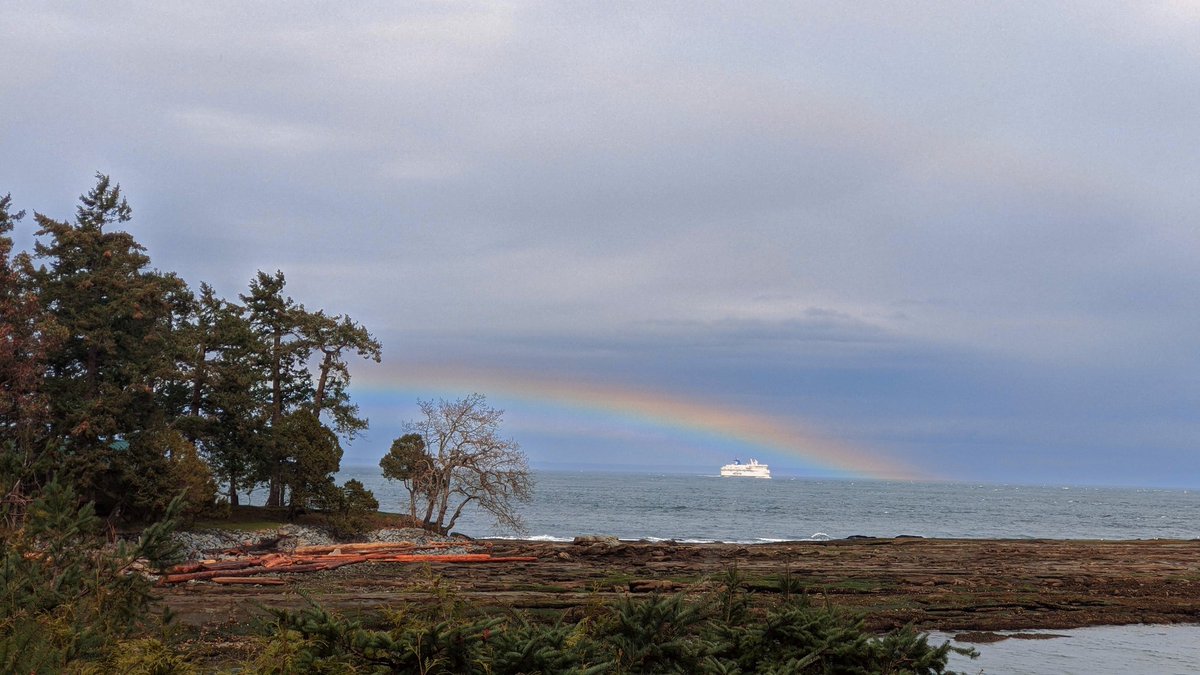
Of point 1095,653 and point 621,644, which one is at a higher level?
point 621,644

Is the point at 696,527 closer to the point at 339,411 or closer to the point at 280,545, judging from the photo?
the point at 339,411

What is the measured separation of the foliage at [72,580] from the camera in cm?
690

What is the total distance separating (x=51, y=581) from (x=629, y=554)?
26.5m

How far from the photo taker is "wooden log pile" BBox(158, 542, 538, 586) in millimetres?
24609

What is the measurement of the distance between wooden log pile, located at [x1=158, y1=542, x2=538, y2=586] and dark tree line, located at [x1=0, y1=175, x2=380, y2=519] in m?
5.33

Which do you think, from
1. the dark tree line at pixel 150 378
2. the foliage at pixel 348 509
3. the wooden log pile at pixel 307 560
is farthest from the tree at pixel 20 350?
the foliage at pixel 348 509

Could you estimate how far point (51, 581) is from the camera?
8.65m

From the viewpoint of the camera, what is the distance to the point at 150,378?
127ft

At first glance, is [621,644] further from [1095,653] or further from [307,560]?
[307,560]

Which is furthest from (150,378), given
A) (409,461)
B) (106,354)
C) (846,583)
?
(846,583)

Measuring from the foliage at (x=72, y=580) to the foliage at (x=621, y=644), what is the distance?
1.43 metres

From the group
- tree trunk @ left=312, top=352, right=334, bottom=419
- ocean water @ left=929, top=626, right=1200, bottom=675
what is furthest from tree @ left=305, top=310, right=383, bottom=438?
ocean water @ left=929, top=626, right=1200, bottom=675

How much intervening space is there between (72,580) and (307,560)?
21804 mm

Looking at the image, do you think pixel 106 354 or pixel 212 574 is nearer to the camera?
pixel 212 574
